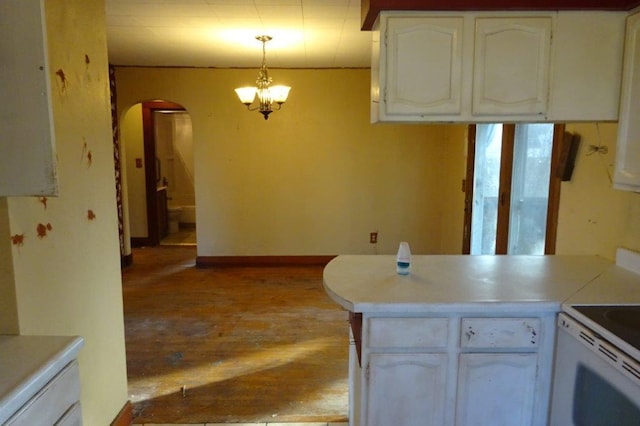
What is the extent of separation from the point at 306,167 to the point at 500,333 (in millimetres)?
3780

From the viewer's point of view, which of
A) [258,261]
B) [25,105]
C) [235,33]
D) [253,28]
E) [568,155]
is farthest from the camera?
[258,261]

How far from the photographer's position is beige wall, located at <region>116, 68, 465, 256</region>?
5.03 m

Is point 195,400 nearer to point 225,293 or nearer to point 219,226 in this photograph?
point 225,293

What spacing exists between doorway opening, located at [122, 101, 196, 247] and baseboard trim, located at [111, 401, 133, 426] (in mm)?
3873

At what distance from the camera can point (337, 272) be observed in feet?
6.61

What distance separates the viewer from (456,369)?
1.68 metres

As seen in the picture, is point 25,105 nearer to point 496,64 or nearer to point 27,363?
point 27,363

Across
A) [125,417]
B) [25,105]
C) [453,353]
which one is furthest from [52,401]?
[453,353]

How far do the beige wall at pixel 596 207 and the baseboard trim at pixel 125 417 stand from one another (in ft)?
8.44

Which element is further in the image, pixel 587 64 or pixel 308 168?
pixel 308 168

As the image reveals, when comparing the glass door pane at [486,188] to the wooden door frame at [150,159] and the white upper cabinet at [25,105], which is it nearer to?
the white upper cabinet at [25,105]

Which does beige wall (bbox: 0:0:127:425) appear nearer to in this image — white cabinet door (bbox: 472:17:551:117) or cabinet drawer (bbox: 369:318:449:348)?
cabinet drawer (bbox: 369:318:449:348)

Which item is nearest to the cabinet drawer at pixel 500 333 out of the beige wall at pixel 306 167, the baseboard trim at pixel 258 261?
the beige wall at pixel 306 167

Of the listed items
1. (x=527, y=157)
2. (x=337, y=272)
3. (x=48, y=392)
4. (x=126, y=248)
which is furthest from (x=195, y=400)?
(x=126, y=248)
